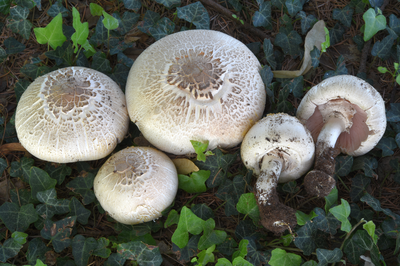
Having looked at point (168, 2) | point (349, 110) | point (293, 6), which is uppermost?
point (293, 6)

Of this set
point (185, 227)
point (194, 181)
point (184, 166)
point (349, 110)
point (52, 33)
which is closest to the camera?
point (185, 227)

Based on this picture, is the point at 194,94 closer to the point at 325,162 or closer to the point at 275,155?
the point at 275,155

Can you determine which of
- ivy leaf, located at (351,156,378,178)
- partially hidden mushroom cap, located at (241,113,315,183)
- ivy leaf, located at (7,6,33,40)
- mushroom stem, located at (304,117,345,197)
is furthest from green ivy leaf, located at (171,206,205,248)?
ivy leaf, located at (7,6,33,40)

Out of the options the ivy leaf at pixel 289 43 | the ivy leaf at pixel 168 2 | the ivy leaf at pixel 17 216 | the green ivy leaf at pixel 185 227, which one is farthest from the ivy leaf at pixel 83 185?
the ivy leaf at pixel 289 43

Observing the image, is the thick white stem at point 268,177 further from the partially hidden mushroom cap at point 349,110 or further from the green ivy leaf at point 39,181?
the green ivy leaf at point 39,181

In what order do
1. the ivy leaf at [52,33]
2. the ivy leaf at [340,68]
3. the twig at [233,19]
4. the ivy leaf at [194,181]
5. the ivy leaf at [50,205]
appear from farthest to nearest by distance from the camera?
the twig at [233,19], the ivy leaf at [340,68], the ivy leaf at [52,33], the ivy leaf at [194,181], the ivy leaf at [50,205]

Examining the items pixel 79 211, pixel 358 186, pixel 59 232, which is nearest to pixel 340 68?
pixel 358 186

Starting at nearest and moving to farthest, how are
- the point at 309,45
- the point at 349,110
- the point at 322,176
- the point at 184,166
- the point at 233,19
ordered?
the point at 322,176
the point at 349,110
the point at 184,166
the point at 309,45
the point at 233,19
